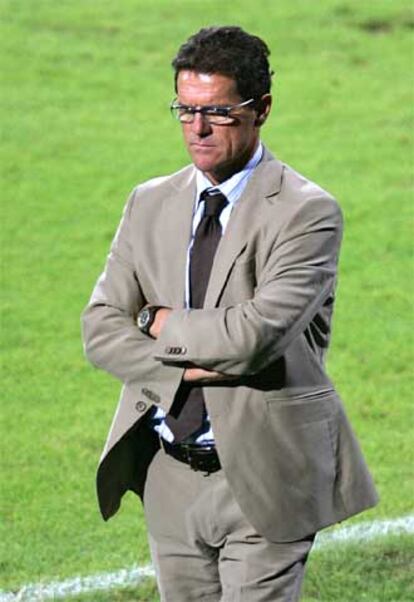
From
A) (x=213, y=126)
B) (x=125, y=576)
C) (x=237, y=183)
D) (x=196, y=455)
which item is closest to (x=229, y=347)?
(x=196, y=455)

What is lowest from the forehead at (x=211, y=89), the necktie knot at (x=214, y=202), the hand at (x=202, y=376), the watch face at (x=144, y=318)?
the hand at (x=202, y=376)

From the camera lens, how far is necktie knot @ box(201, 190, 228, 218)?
5.27 metres

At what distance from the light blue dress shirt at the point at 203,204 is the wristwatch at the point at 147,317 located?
94mm

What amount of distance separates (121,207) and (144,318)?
26.5 ft

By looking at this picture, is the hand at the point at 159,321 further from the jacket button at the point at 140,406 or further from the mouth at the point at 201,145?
the mouth at the point at 201,145

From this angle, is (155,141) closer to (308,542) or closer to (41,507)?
(41,507)

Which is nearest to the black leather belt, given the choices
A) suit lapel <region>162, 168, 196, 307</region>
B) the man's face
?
suit lapel <region>162, 168, 196, 307</region>

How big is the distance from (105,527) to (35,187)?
233 inches

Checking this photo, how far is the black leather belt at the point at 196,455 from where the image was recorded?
5.26 m

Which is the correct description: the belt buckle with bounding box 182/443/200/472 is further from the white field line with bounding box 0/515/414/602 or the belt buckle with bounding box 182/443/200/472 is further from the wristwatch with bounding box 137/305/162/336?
the white field line with bounding box 0/515/414/602

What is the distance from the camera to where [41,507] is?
845 centimetres

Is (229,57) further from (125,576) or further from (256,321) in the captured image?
(125,576)

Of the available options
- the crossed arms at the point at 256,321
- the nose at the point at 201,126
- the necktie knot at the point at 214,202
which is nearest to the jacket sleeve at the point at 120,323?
the crossed arms at the point at 256,321

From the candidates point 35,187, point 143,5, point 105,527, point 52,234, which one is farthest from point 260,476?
point 143,5
